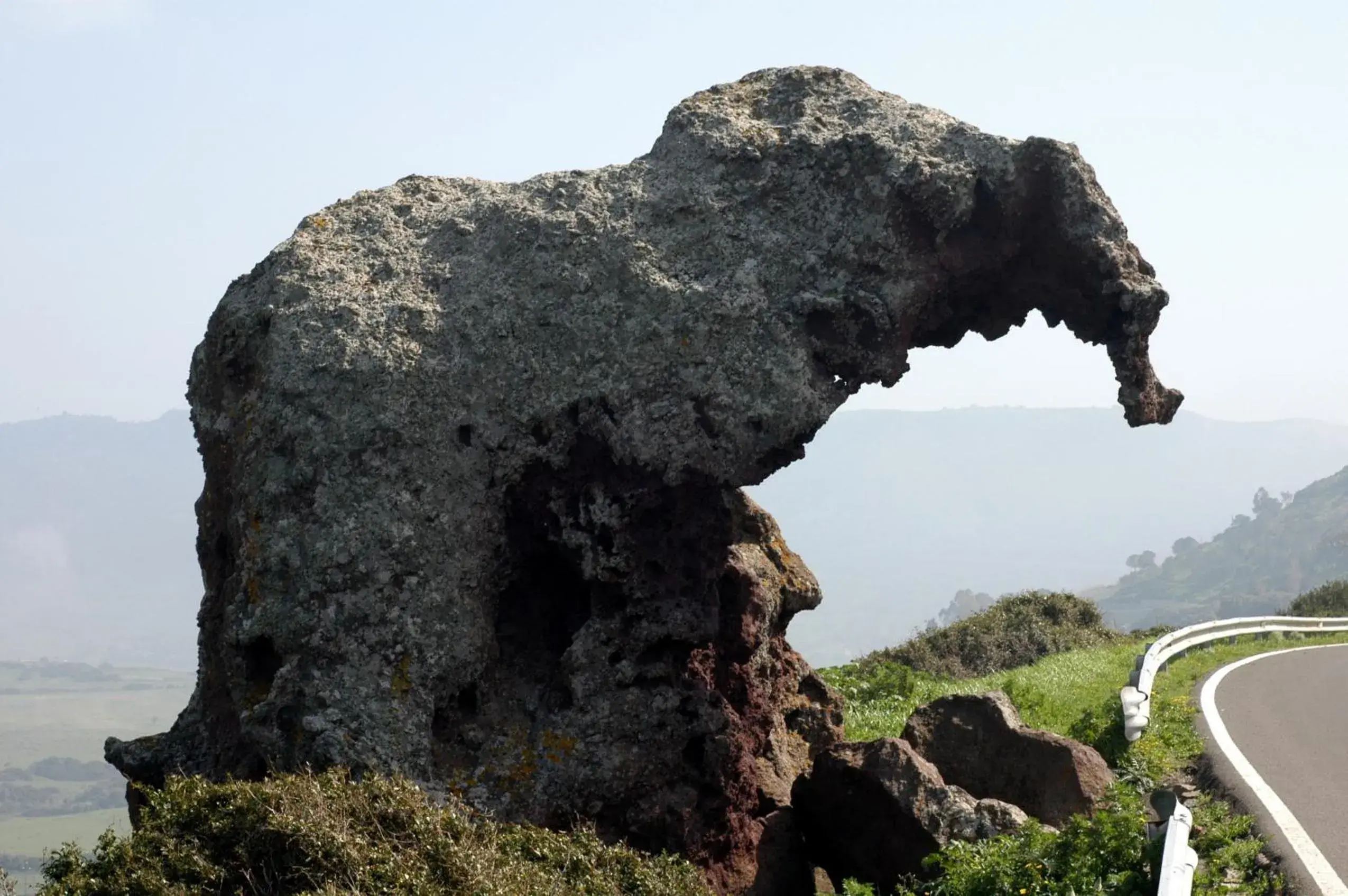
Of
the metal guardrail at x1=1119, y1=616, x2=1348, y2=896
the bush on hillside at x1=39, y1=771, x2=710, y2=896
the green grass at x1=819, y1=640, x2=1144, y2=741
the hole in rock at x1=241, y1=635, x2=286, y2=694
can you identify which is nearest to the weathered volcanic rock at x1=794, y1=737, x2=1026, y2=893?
the metal guardrail at x1=1119, y1=616, x2=1348, y2=896

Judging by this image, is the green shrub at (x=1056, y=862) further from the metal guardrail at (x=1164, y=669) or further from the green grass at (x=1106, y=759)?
the metal guardrail at (x=1164, y=669)

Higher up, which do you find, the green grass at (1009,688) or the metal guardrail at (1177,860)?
the metal guardrail at (1177,860)

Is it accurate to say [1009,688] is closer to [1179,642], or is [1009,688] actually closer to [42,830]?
[1179,642]

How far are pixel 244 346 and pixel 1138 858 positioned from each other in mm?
8149

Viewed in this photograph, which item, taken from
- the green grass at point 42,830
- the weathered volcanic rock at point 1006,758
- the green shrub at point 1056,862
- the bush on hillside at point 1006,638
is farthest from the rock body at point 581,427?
the green grass at point 42,830

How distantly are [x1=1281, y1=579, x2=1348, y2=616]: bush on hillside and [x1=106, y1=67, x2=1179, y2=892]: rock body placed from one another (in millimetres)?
28047

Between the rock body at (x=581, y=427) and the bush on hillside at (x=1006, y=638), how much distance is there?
11.9 m

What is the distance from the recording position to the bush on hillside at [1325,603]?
35969mm

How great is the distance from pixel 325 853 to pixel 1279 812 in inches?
306

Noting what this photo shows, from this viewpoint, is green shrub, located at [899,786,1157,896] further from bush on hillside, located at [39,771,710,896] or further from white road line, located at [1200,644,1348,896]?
bush on hillside, located at [39,771,710,896]

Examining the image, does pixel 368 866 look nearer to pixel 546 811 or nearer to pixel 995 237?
pixel 546 811

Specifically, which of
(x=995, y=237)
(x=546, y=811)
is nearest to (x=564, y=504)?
(x=546, y=811)

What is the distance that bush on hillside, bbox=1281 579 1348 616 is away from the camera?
36.0 metres

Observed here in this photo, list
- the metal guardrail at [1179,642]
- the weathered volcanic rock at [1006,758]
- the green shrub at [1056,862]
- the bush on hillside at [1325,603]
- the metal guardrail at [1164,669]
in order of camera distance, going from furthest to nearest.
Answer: the bush on hillside at [1325,603]
the metal guardrail at [1179,642]
the weathered volcanic rock at [1006,758]
the green shrub at [1056,862]
the metal guardrail at [1164,669]
